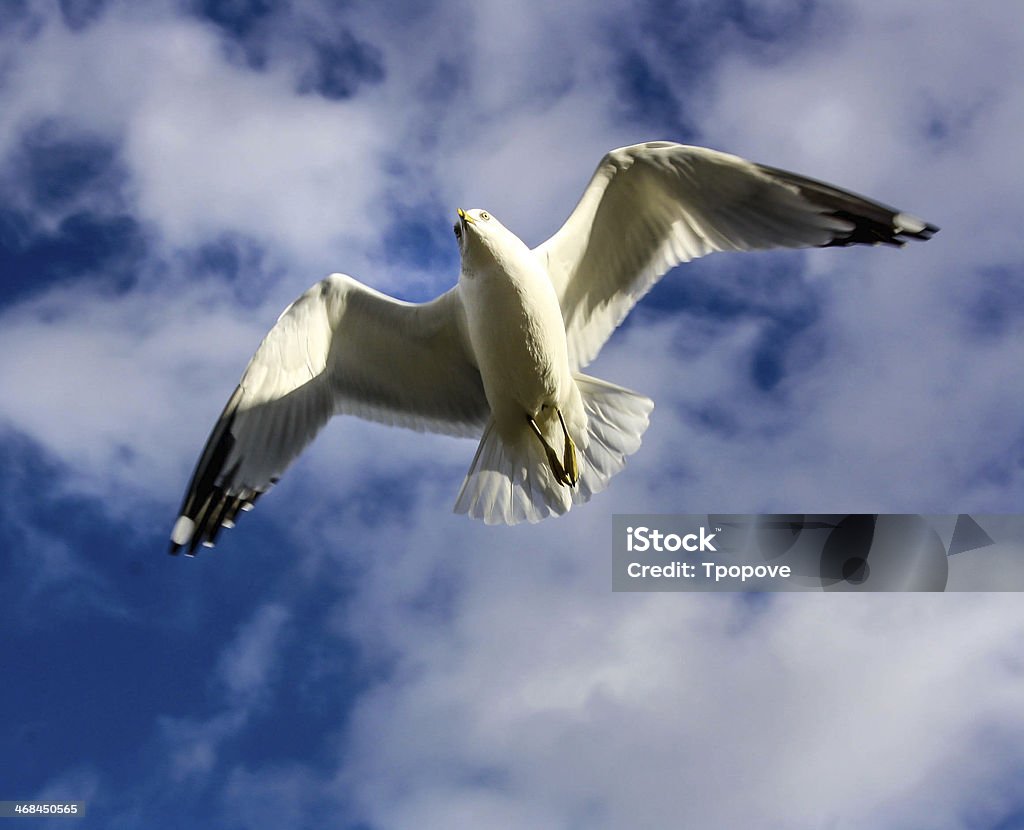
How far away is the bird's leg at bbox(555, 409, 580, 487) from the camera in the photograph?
481cm

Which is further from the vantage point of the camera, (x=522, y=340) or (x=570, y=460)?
(x=570, y=460)

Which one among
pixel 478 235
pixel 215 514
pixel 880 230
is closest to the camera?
pixel 478 235

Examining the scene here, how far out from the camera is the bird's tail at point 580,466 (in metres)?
4.90

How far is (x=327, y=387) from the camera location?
522cm

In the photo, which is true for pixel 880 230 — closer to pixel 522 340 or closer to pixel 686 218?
pixel 686 218

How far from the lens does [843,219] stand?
15.7 feet

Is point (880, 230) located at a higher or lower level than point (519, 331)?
higher

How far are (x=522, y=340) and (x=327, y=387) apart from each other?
1165 mm

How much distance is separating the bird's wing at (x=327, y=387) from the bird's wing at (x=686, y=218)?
2.07ft

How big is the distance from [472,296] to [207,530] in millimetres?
1681

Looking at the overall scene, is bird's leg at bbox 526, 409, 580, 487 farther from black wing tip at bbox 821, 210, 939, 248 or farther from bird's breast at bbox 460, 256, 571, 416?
black wing tip at bbox 821, 210, 939, 248

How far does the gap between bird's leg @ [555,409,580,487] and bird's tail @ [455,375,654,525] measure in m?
0.08

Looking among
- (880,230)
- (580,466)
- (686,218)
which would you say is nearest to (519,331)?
(580,466)

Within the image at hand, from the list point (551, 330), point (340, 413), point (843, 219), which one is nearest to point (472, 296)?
point (551, 330)
